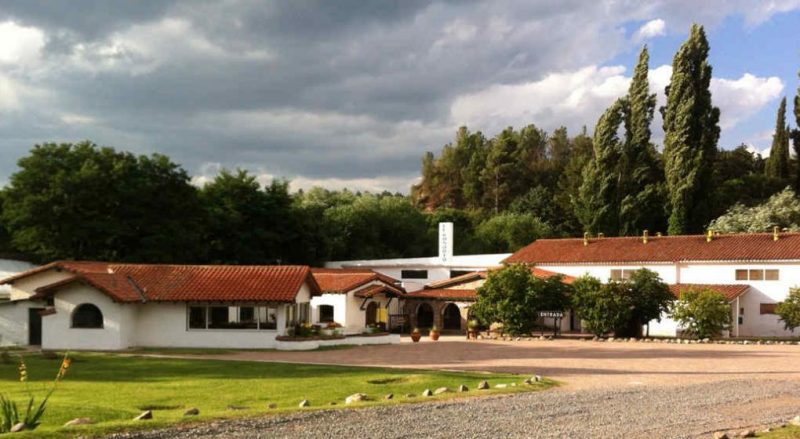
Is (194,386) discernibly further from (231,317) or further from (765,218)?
(765,218)

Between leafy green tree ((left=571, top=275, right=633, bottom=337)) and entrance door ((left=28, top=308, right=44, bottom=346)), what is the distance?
990 inches

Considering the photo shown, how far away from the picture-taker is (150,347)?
31.8 meters

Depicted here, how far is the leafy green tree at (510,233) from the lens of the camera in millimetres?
70562

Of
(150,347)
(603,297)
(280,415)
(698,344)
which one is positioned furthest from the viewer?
(603,297)

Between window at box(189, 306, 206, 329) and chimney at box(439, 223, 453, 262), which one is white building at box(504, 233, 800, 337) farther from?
window at box(189, 306, 206, 329)

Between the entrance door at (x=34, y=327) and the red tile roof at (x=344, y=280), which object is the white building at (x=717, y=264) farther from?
the entrance door at (x=34, y=327)

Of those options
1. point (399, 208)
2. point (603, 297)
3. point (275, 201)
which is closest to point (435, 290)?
point (603, 297)

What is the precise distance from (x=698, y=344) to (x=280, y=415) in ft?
92.6

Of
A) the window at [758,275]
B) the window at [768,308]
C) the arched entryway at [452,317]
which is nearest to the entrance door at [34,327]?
the arched entryway at [452,317]

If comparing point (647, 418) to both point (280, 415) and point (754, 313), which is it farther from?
point (754, 313)

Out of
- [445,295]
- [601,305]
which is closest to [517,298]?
[601,305]

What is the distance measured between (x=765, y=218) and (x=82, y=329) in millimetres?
44426

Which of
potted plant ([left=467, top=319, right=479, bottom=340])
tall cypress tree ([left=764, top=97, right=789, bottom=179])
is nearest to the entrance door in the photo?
potted plant ([left=467, top=319, right=479, bottom=340])

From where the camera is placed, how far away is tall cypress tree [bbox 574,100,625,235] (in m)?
57.7
